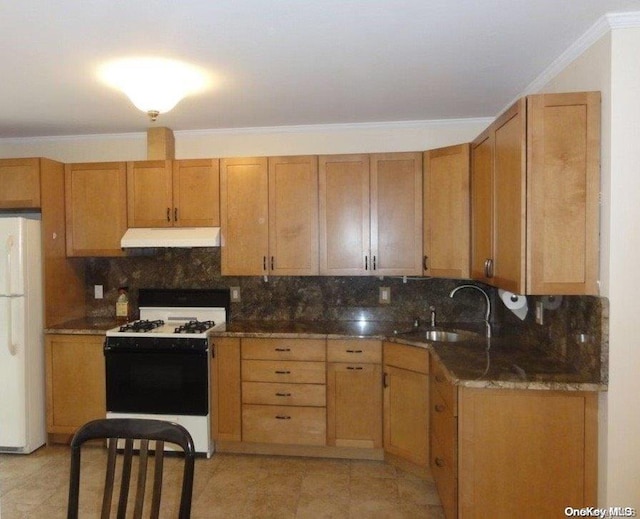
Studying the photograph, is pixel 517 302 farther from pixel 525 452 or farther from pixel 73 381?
pixel 73 381

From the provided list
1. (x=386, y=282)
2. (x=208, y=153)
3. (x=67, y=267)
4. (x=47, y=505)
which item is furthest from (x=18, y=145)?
(x=386, y=282)

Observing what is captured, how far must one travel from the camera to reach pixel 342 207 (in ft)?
10.6

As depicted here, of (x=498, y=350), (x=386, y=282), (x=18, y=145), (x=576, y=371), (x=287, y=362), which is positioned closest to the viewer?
(x=576, y=371)

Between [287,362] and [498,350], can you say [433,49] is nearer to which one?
[498,350]

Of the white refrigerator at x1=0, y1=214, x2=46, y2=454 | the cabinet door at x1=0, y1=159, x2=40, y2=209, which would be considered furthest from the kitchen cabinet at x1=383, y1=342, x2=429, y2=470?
the cabinet door at x1=0, y1=159, x2=40, y2=209

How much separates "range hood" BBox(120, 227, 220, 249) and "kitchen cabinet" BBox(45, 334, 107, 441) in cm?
75

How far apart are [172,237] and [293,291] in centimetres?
103

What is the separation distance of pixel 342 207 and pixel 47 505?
2646mm

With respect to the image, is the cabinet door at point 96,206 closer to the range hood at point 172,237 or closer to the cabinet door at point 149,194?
the cabinet door at point 149,194

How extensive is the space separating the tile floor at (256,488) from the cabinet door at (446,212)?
1.41 metres

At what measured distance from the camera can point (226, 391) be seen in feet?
10.2

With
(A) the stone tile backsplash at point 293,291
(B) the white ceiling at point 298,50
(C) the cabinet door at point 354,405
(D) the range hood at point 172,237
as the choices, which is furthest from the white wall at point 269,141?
(C) the cabinet door at point 354,405

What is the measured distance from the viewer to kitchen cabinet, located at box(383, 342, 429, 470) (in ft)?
9.04

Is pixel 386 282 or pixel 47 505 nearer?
pixel 47 505
